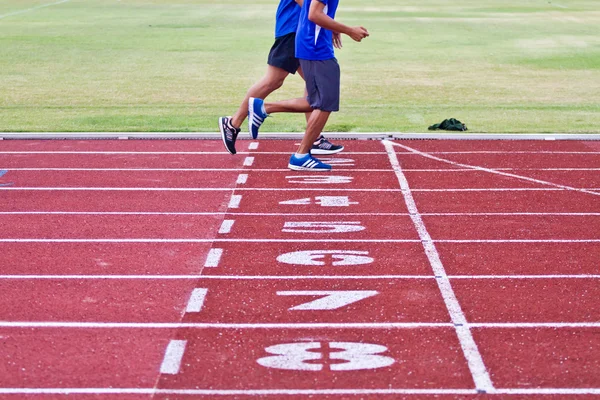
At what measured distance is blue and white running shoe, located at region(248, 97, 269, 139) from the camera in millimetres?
10258

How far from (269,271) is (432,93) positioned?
912 cm

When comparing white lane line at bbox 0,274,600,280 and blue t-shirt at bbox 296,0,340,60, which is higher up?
blue t-shirt at bbox 296,0,340,60

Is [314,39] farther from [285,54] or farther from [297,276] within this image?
[297,276]

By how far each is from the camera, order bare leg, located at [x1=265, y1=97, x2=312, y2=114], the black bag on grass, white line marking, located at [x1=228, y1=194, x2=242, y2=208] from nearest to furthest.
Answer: white line marking, located at [x1=228, y1=194, x2=242, y2=208] < bare leg, located at [x1=265, y1=97, x2=312, y2=114] < the black bag on grass

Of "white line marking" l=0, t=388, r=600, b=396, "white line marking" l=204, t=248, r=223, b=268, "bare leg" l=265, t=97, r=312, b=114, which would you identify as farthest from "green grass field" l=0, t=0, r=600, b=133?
"white line marking" l=0, t=388, r=600, b=396

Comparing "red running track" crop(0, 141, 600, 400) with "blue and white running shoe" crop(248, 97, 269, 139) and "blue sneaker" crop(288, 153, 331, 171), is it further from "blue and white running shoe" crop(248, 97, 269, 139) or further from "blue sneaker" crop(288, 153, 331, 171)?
"blue and white running shoe" crop(248, 97, 269, 139)

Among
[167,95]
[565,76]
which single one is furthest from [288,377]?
[565,76]

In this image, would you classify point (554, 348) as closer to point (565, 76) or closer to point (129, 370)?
point (129, 370)

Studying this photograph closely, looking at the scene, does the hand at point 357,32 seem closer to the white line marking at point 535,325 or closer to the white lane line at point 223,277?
the white lane line at point 223,277

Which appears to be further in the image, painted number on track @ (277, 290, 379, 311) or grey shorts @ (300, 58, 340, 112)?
grey shorts @ (300, 58, 340, 112)

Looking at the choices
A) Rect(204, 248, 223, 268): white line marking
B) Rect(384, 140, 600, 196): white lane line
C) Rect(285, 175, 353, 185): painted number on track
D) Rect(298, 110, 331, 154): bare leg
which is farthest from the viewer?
Rect(298, 110, 331, 154): bare leg

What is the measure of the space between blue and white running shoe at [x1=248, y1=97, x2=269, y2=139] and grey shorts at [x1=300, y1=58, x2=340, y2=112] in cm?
66

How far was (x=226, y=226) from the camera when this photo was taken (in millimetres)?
7914

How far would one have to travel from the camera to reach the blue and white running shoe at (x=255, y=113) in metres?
10.3
